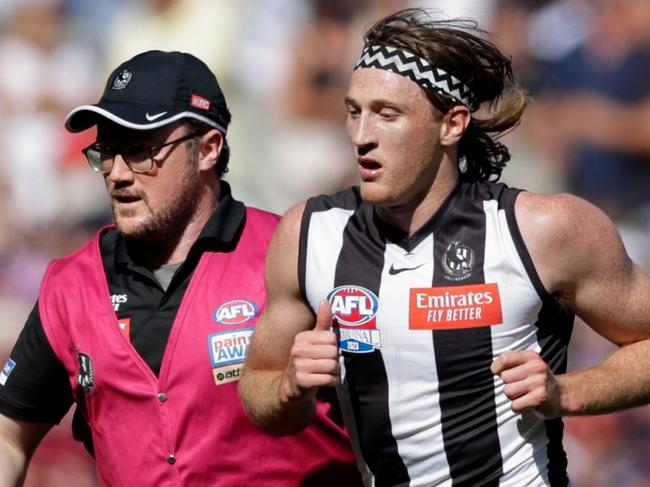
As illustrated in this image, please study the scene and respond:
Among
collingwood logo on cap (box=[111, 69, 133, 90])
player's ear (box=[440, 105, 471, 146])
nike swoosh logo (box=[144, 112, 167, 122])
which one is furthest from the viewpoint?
collingwood logo on cap (box=[111, 69, 133, 90])

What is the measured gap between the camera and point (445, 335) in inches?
144

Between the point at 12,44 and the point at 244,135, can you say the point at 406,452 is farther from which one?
the point at 12,44

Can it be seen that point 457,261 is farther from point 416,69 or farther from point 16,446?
point 16,446

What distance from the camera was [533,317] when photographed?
3.68 m

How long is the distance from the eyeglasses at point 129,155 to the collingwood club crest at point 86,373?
61 centimetres

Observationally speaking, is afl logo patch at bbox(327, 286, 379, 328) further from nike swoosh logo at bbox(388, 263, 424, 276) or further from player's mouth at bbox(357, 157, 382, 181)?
player's mouth at bbox(357, 157, 382, 181)

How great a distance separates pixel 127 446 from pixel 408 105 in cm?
143

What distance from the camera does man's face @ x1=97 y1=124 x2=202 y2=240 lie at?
13.7 feet

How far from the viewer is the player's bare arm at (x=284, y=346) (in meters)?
3.55

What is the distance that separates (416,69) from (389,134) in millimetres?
213

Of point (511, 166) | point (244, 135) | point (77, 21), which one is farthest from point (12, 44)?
point (511, 166)

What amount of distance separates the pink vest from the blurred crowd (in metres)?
2.94

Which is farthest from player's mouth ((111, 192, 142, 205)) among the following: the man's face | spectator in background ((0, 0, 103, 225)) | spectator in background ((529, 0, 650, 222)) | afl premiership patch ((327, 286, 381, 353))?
spectator in background ((0, 0, 103, 225))

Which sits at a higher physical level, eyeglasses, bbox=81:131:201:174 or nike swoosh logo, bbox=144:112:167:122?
nike swoosh logo, bbox=144:112:167:122
